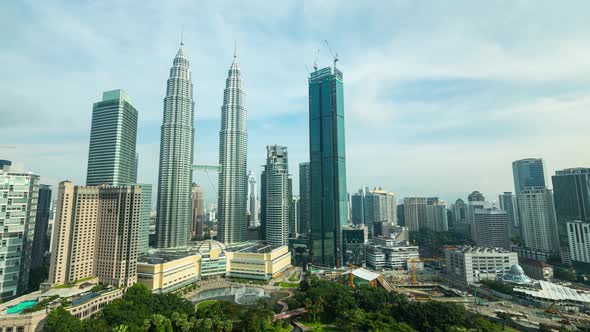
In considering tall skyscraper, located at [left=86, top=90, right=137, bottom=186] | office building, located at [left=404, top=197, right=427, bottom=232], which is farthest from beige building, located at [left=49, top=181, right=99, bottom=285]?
office building, located at [left=404, top=197, right=427, bottom=232]

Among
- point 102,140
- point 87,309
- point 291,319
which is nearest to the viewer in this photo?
point 87,309

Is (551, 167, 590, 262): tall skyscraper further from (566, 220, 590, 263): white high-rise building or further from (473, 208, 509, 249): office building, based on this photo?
(473, 208, 509, 249): office building

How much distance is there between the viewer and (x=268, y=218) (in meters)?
111

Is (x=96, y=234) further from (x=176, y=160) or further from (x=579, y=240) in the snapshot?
(x=579, y=240)

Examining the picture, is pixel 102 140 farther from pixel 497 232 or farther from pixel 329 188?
pixel 497 232

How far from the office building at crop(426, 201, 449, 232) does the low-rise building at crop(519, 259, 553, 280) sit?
81.3m

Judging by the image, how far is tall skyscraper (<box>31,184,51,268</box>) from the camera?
76.2 m

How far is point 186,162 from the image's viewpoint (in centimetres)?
10900

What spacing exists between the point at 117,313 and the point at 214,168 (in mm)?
82979

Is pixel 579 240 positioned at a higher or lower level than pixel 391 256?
higher

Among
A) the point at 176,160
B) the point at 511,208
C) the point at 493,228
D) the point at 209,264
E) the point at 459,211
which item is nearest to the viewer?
the point at 209,264

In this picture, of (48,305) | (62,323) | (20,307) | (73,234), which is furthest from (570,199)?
(20,307)

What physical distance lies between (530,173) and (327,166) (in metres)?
111

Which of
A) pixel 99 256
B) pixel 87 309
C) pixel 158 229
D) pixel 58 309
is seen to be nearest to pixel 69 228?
pixel 99 256
